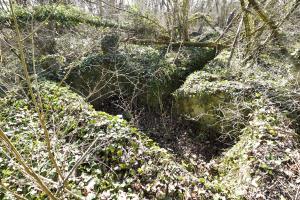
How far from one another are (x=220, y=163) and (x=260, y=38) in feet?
14.0

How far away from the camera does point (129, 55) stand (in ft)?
28.4

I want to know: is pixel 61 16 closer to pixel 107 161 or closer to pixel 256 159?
pixel 107 161

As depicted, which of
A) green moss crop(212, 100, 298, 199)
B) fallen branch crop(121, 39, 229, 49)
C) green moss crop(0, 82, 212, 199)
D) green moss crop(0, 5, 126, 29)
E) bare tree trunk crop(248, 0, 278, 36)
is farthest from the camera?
fallen branch crop(121, 39, 229, 49)

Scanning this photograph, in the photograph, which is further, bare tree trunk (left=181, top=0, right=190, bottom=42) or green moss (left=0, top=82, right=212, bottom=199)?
bare tree trunk (left=181, top=0, right=190, bottom=42)

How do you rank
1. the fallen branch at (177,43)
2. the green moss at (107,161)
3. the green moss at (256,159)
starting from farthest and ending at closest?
the fallen branch at (177,43)
the green moss at (256,159)
the green moss at (107,161)

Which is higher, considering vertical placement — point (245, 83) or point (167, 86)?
point (245, 83)

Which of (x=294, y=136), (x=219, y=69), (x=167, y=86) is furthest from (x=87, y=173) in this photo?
(x=219, y=69)

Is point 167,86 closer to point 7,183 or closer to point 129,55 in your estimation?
point 129,55

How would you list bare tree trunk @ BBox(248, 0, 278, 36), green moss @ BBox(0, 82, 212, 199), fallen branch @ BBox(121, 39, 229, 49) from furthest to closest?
fallen branch @ BBox(121, 39, 229, 49) → bare tree trunk @ BBox(248, 0, 278, 36) → green moss @ BBox(0, 82, 212, 199)

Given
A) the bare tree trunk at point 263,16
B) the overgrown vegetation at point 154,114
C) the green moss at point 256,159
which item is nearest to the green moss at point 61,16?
the overgrown vegetation at point 154,114

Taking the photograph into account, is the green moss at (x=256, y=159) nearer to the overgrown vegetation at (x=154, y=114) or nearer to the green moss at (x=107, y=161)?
the overgrown vegetation at (x=154, y=114)

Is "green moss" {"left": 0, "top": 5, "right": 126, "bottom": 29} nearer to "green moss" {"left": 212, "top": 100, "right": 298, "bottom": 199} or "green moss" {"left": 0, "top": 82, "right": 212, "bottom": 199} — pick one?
"green moss" {"left": 0, "top": 82, "right": 212, "bottom": 199}

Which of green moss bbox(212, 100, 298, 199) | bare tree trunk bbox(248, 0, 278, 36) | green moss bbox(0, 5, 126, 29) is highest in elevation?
bare tree trunk bbox(248, 0, 278, 36)

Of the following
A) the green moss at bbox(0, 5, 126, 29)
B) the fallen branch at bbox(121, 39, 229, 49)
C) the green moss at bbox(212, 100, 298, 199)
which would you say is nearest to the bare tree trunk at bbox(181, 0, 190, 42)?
the fallen branch at bbox(121, 39, 229, 49)
